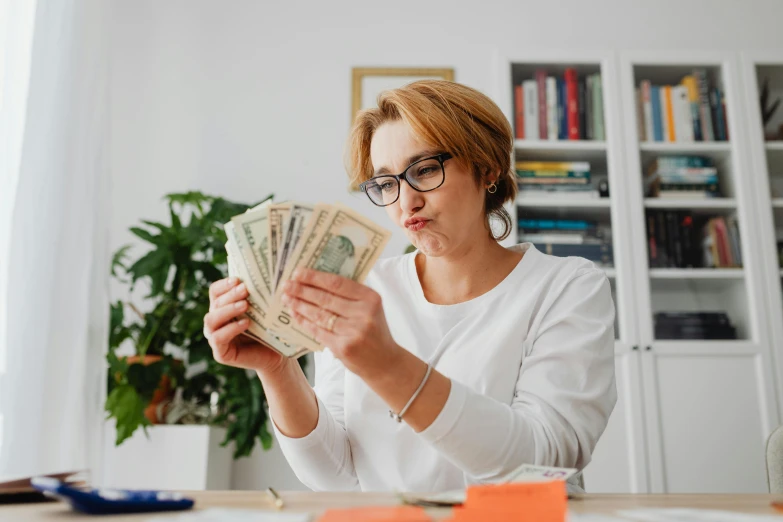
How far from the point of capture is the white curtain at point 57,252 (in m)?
1.76

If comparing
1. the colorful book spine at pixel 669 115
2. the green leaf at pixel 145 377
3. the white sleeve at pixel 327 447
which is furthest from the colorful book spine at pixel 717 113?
the green leaf at pixel 145 377

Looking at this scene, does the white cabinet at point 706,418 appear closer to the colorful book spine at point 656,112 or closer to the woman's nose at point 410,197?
the colorful book spine at point 656,112

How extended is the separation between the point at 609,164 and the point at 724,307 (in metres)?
0.73

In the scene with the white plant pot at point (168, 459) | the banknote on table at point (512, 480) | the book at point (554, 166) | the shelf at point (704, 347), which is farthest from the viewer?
the book at point (554, 166)

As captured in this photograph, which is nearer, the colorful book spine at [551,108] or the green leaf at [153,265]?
the green leaf at [153,265]

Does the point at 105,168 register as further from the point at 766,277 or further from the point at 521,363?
the point at 766,277

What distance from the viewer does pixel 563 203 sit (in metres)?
2.56

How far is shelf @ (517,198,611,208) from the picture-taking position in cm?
256

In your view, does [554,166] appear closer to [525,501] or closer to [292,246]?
[292,246]

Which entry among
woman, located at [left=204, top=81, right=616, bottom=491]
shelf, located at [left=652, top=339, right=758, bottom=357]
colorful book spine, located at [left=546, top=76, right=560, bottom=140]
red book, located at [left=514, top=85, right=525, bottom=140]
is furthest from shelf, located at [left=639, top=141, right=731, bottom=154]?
woman, located at [left=204, top=81, right=616, bottom=491]

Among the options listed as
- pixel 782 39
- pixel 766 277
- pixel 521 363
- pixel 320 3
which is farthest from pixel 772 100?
pixel 521 363

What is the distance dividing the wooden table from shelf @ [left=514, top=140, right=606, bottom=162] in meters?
1.96

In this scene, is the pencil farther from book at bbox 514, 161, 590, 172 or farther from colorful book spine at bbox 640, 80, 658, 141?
colorful book spine at bbox 640, 80, 658, 141

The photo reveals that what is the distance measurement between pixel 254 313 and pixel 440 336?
47cm
